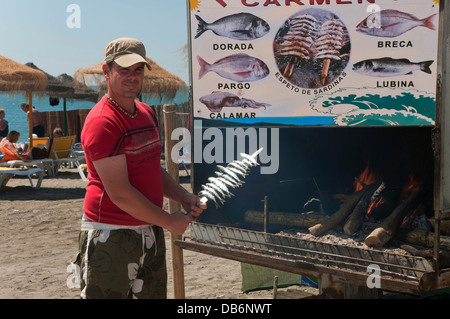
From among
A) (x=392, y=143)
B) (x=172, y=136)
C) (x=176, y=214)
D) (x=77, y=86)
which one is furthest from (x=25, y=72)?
(x=176, y=214)

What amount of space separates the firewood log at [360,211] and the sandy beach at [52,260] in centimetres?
142

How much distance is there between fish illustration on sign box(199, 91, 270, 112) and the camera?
14.0ft

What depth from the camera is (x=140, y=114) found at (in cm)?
296

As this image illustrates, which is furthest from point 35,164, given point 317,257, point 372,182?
point 317,257

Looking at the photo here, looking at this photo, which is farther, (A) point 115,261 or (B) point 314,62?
(B) point 314,62

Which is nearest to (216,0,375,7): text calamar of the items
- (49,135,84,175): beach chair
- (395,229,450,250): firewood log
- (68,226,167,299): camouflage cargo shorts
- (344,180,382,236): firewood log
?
(344,180,382,236): firewood log

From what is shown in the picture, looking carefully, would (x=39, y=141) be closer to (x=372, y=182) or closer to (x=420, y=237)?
(x=372, y=182)

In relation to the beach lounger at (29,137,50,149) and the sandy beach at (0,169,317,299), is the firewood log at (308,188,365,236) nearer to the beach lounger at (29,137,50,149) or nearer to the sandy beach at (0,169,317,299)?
the sandy beach at (0,169,317,299)

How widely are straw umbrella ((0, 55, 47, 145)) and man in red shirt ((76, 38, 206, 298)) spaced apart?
1184 centimetres

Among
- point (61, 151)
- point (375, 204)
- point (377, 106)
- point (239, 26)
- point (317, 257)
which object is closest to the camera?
point (317, 257)

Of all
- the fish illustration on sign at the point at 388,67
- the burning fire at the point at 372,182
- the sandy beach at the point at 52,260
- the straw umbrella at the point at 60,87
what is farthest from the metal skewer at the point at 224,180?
the straw umbrella at the point at 60,87

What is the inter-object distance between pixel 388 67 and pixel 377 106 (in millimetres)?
281

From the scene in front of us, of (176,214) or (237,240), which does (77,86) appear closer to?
(237,240)

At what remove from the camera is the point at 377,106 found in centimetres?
390
